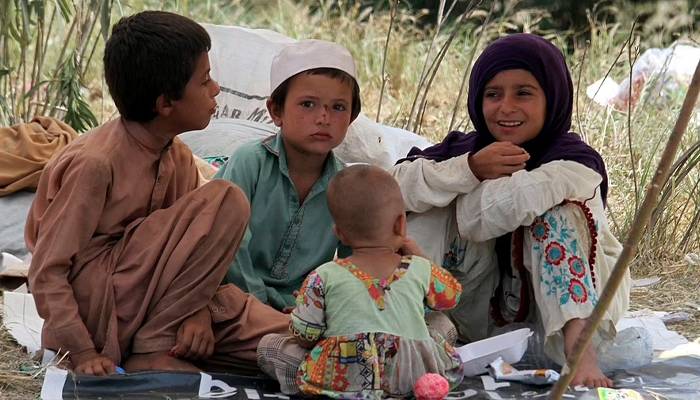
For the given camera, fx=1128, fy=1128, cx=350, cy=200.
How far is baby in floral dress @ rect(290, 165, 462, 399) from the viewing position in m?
2.65

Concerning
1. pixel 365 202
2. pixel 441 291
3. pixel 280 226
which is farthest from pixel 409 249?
pixel 280 226

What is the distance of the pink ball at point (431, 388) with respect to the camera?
265 cm

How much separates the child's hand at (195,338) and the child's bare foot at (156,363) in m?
0.02

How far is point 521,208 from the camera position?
117 inches

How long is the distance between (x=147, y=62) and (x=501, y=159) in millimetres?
969

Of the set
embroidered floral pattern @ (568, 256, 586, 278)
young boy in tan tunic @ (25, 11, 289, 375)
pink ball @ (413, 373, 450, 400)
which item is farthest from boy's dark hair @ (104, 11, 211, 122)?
embroidered floral pattern @ (568, 256, 586, 278)

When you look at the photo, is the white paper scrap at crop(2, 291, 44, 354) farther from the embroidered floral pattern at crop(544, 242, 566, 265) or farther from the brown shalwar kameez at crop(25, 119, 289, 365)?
the embroidered floral pattern at crop(544, 242, 566, 265)

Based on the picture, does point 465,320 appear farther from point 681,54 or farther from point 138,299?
point 681,54

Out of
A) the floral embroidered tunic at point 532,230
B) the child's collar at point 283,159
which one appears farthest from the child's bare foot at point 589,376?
the child's collar at point 283,159

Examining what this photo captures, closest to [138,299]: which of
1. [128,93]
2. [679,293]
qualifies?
[128,93]

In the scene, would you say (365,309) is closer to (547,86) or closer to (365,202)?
(365,202)

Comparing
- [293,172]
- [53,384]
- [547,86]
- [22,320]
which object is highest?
[547,86]

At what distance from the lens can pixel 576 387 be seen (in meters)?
2.81

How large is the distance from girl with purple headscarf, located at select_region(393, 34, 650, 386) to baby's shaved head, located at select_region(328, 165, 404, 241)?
1.46 feet
